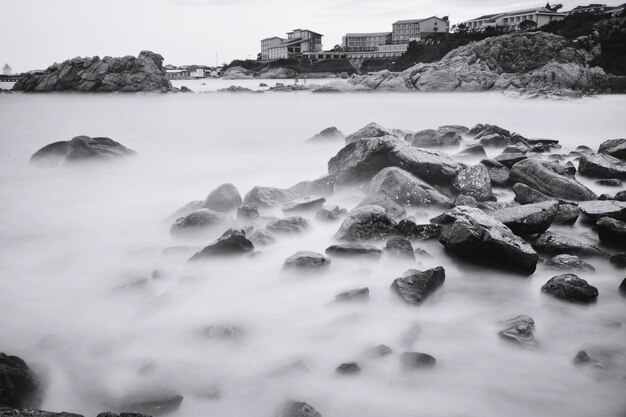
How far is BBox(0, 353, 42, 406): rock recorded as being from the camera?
213 cm

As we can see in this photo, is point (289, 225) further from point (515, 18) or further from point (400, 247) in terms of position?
point (515, 18)

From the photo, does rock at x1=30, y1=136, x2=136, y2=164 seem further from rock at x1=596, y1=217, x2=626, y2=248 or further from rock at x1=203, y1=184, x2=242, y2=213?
rock at x1=596, y1=217, x2=626, y2=248

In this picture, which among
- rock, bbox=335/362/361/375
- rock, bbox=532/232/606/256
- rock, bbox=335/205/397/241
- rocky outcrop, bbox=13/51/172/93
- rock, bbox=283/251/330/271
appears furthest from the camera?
rocky outcrop, bbox=13/51/172/93

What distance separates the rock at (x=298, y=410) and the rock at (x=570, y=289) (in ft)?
7.23

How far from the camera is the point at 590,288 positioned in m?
3.25

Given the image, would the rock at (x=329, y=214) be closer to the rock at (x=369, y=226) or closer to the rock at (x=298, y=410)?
the rock at (x=369, y=226)

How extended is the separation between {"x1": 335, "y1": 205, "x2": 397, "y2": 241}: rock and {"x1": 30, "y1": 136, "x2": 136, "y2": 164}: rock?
19.9 feet

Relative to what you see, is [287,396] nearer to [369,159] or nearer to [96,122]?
[369,159]

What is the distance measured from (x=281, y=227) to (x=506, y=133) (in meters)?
7.18

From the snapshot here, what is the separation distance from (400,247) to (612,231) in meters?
2.14

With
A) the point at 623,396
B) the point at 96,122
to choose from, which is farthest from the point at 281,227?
the point at 96,122

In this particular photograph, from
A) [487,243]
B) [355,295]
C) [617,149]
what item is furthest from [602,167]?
[355,295]

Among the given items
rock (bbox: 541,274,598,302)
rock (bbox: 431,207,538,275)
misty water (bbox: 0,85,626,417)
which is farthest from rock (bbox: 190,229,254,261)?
rock (bbox: 541,274,598,302)

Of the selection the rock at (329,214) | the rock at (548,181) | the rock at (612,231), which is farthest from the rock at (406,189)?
the rock at (612,231)
